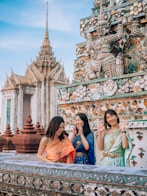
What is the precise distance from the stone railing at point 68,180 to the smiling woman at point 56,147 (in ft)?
2.20

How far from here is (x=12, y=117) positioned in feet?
64.1

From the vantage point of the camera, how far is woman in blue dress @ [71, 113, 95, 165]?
125 inches

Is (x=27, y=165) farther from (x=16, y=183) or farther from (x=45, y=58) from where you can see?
(x=45, y=58)

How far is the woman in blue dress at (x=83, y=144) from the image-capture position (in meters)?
3.17

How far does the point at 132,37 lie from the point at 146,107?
7.07 ft

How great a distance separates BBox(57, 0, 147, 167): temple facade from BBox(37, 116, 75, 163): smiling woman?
4.05 ft

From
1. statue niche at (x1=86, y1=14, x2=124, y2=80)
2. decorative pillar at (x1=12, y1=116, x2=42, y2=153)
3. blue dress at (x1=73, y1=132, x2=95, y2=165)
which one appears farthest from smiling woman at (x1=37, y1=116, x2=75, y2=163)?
statue niche at (x1=86, y1=14, x2=124, y2=80)

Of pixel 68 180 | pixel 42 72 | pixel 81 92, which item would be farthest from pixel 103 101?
pixel 42 72

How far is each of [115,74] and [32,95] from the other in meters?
16.6

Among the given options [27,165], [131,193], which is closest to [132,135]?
[27,165]

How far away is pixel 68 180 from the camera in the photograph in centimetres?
192

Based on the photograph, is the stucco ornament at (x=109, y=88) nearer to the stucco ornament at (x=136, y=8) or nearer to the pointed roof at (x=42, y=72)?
the stucco ornament at (x=136, y=8)

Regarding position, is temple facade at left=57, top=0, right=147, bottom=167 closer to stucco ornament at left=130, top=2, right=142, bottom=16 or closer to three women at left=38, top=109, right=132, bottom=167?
stucco ornament at left=130, top=2, right=142, bottom=16

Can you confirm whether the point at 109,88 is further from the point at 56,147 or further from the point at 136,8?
the point at 136,8
